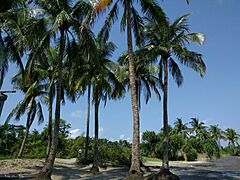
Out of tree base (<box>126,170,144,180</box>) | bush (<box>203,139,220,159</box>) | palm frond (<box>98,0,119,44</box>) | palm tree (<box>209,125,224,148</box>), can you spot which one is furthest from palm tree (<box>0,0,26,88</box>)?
palm tree (<box>209,125,224,148</box>)

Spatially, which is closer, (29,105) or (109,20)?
(109,20)

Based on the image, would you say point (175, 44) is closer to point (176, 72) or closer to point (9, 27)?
point (176, 72)

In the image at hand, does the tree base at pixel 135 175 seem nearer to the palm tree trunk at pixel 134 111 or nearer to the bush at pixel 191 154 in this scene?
the palm tree trunk at pixel 134 111

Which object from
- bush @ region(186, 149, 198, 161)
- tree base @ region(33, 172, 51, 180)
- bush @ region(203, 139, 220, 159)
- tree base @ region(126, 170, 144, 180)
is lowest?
tree base @ region(33, 172, 51, 180)

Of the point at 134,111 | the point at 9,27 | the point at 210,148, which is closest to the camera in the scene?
the point at 134,111

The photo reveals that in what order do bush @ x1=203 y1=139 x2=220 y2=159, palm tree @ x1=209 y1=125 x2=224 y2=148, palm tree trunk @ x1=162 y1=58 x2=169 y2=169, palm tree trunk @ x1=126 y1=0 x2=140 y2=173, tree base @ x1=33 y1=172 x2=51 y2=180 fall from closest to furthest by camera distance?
palm tree trunk @ x1=126 y1=0 x2=140 y2=173 → tree base @ x1=33 y1=172 x2=51 y2=180 → palm tree trunk @ x1=162 y1=58 x2=169 y2=169 → bush @ x1=203 y1=139 x2=220 y2=159 → palm tree @ x1=209 y1=125 x2=224 y2=148

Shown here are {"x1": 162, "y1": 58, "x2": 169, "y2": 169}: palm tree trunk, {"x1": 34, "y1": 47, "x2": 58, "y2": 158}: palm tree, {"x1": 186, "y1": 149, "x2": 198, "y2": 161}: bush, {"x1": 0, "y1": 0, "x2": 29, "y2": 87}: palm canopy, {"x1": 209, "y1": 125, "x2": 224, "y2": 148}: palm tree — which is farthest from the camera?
{"x1": 209, "y1": 125, "x2": 224, "y2": 148}: palm tree

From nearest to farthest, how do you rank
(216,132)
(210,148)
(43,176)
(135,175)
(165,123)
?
(135,175) < (43,176) < (165,123) < (210,148) < (216,132)

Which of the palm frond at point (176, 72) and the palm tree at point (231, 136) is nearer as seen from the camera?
the palm frond at point (176, 72)

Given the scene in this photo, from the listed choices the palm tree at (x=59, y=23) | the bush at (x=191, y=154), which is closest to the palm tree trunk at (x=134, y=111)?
the palm tree at (x=59, y=23)

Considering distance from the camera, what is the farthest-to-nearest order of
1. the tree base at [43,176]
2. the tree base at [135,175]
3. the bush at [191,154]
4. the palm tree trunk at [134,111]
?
the bush at [191,154]
the tree base at [43,176]
the palm tree trunk at [134,111]
the tree base at [135,175]

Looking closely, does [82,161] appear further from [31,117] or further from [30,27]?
[30,27]

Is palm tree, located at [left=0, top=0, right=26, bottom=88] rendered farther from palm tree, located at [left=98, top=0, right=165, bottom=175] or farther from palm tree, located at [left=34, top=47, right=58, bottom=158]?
palm tree, located at [left=34, top=47, right=58, bottom=158]

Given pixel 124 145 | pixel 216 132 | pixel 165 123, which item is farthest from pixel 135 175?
pixel 216 132
